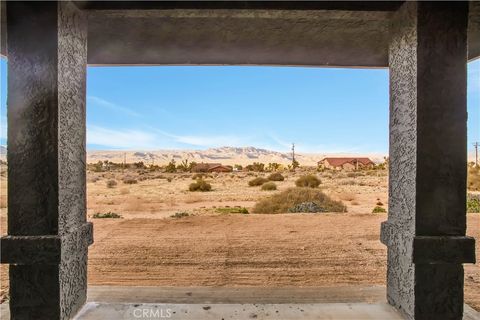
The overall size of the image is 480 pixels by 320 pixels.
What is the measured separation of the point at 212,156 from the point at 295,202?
128m

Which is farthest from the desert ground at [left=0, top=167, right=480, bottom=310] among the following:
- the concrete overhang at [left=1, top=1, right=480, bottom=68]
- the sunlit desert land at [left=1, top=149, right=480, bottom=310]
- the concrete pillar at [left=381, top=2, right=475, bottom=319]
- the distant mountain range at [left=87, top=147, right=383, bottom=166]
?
the distant mountain range at [left=87, top=147, right=383, bottom=166]

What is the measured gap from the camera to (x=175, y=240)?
855 cm

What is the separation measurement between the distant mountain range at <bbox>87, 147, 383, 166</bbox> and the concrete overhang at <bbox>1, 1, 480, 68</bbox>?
102m

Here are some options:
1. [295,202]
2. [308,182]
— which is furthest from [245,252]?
[308,182]

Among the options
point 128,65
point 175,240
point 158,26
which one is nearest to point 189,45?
point 158,26

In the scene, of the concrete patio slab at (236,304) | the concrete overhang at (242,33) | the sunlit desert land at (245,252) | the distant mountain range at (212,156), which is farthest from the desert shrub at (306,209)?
the distant mountain range at (212,156)

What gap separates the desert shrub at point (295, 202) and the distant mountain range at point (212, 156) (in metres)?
90.5

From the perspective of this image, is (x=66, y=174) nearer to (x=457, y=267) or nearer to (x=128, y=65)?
(x=128, y=65)

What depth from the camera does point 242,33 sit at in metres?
4.25

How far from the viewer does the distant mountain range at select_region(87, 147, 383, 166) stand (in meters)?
121

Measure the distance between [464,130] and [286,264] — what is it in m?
4.51

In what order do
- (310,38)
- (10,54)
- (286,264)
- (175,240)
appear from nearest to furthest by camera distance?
(10,54) < (310,38) < (286,264) < (175,240)

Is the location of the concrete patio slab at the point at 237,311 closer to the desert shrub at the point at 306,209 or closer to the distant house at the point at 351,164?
the desert shrub at the point at 306,209

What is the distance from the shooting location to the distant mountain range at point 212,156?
398ft
